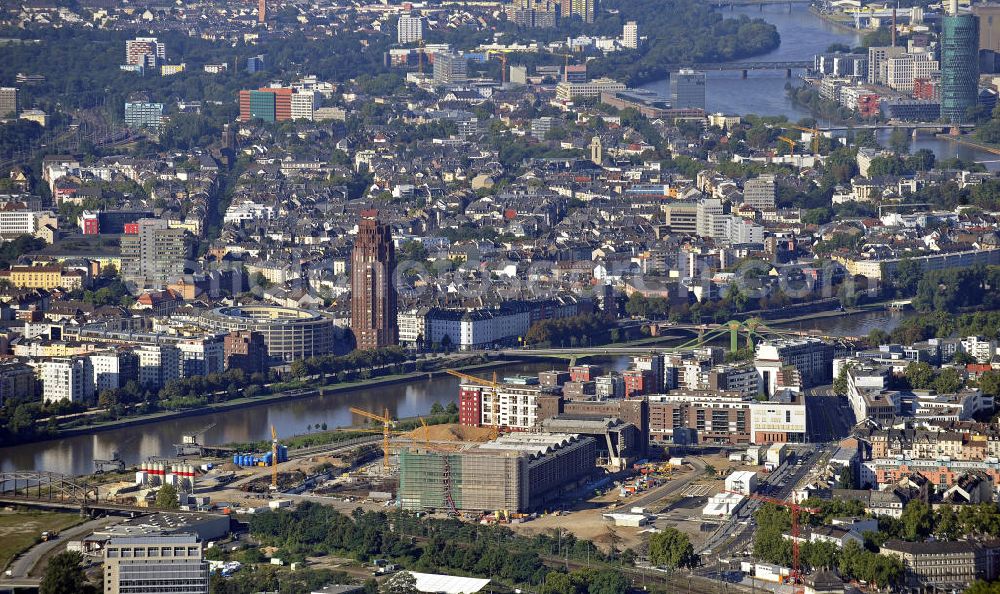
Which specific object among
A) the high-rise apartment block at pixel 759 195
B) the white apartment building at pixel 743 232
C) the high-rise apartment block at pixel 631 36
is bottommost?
the white apartment building at pixel 743 232

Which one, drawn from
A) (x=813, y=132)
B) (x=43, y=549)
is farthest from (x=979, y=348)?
(x=813, y=132)

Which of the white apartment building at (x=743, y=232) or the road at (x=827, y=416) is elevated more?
the white apartment building at (x=743, y=232)

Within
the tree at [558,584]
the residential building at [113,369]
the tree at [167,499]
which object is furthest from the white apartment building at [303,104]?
the tree at [558,584]

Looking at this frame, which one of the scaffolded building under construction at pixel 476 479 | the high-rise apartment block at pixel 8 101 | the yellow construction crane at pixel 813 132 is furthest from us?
the high-rise apartment block at pixel 8 101

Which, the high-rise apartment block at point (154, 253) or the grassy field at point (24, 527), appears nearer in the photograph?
the grassy field at point (24, 527)

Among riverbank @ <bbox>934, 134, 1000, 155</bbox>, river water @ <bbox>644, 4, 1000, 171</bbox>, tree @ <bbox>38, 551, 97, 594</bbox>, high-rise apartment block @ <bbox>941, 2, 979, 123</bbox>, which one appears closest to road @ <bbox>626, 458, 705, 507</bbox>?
tree @ <bbox>38, 551, 97, 594</bbox>

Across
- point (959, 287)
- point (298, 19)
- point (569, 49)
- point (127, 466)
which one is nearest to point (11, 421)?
point (127, 466)

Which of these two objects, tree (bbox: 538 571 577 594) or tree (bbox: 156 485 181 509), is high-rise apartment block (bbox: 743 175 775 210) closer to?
tree (bbox: 156 485 181 509)

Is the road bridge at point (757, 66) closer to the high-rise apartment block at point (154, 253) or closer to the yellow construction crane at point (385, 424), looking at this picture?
the high-rise apartment block at point (154, 253)
